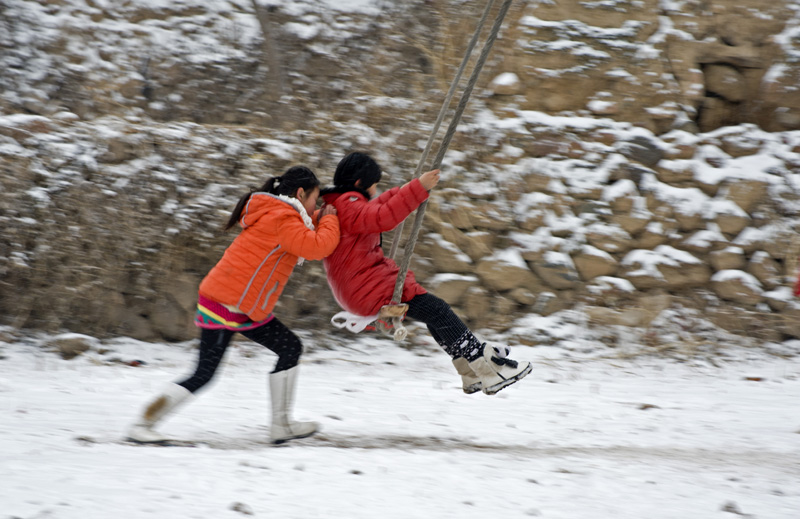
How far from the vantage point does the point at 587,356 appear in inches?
252

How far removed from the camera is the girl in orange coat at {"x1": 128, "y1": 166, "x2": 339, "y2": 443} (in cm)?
336

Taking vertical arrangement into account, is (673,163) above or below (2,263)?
above

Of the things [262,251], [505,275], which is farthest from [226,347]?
[505,275]

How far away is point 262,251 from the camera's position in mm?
3416

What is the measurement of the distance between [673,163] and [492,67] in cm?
271

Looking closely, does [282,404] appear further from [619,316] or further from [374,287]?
[619,316]

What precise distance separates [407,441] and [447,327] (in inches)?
29.2

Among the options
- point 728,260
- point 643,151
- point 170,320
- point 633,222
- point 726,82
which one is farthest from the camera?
point 726,82

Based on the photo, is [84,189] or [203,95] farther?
[203,95]

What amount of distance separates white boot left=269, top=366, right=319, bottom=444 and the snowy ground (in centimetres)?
10

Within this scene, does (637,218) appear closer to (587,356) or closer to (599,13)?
(587,356)

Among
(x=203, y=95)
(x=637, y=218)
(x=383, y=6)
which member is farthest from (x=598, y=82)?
(x=203, y=95)

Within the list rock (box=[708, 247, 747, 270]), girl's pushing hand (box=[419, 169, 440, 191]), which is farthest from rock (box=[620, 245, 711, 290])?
girl's pushing hand (box=[419, 169, 440, 191])

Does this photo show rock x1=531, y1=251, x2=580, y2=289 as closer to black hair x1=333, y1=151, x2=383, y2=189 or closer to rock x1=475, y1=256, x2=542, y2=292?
rock x1=475, y1=256, x2=542, y2=292
